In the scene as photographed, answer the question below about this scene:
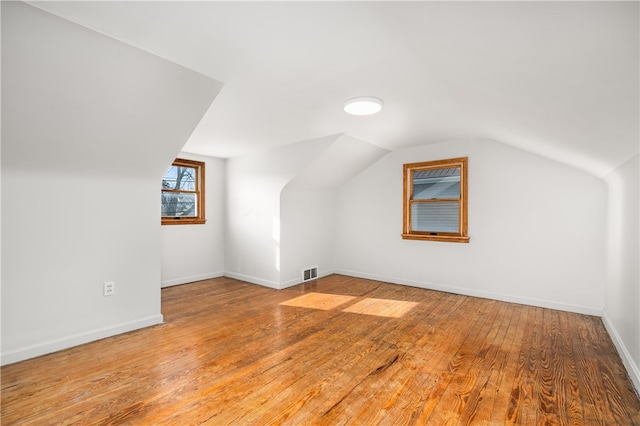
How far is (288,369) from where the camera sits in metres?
2.35

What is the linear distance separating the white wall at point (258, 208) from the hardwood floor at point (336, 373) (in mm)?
1415

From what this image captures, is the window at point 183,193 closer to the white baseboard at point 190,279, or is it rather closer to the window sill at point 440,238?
the white baseboard at point 190,279

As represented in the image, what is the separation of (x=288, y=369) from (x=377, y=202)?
11.2 ft

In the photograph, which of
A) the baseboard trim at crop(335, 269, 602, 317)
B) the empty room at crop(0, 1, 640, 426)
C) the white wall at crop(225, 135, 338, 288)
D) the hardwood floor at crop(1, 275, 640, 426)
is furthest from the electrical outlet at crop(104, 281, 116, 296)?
the baseboard trim at crop(335, 269, 602, 317)

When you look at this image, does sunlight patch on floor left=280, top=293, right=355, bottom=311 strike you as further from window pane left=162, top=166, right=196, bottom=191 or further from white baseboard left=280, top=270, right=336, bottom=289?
window pane left=162, top=166, right=196, bottom=191

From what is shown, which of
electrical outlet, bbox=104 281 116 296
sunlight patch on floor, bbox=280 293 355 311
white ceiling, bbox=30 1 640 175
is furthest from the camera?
sunlight patch on floor, bbox=280 293 355 311

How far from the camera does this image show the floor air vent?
5156 mm

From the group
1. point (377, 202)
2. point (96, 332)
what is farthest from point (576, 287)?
point (96, 332)

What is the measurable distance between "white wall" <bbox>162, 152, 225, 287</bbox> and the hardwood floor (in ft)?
Answer: 5.04

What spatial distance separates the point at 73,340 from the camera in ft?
8.84

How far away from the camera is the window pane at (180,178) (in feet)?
16.1

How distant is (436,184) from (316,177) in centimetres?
180

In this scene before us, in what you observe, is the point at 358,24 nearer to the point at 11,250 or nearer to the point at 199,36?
the point at 199,36

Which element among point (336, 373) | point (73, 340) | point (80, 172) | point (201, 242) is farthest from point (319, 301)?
point (80, 172)
